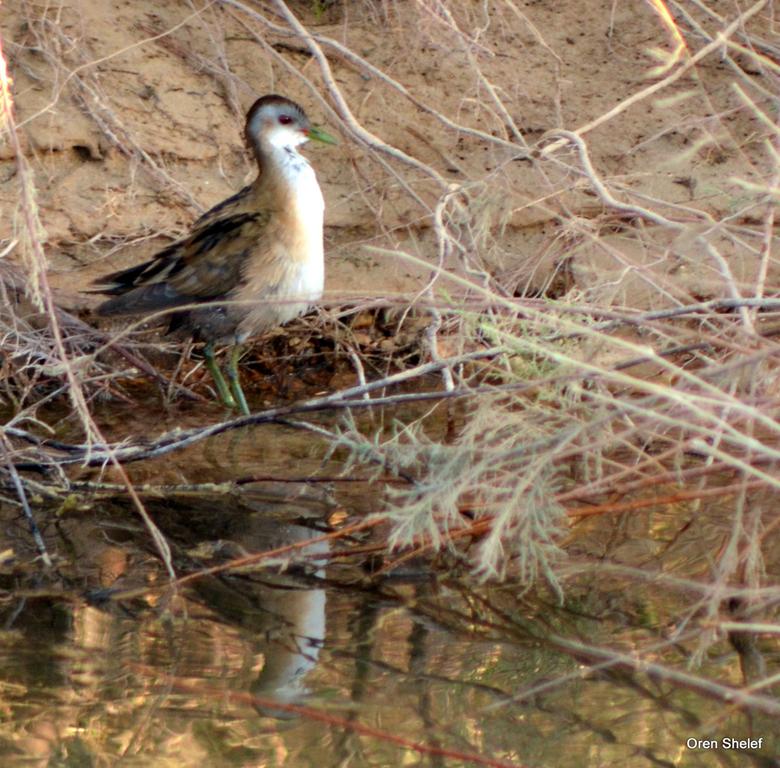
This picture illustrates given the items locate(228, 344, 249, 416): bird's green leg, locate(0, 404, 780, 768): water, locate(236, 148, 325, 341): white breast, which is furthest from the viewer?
locate(228, 344, 249, 416): bird's green leg

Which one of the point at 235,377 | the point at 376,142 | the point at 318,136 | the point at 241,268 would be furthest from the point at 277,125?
the point at 235,377

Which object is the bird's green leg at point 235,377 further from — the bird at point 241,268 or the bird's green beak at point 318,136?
the bird's green beak at point 318,136

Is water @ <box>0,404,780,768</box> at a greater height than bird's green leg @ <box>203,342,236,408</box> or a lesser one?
lesser

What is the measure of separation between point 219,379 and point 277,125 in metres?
1.09

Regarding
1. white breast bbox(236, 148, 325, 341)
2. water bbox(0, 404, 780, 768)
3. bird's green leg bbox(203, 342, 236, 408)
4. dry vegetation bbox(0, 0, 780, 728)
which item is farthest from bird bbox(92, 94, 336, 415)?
water bbox(0, 404, 780, 768)

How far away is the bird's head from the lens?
235 inches

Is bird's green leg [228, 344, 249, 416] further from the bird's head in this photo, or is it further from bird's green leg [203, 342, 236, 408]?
the bird's head

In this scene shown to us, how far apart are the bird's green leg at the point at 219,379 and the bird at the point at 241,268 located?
0.11 m

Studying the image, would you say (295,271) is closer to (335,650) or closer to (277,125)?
(277,125)

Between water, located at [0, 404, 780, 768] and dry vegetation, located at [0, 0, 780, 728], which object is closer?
water, located at [0, 404, 780, 768]

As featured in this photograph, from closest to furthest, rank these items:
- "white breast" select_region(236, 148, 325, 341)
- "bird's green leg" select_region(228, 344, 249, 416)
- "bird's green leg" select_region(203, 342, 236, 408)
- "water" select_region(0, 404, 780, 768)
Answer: "water" select_region(0, 404, 780, 768)
"white breast" select_region(236, 148, 325, 341)
"bird's green leg" select_region(228, 344, 249, 416)
"bird's green leg" select_region(203, 342, 236, 408)

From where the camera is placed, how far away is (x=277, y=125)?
5.98 meters

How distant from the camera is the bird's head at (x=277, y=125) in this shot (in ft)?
19.6

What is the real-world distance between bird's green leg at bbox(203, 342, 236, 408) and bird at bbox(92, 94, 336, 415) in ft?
0.36
